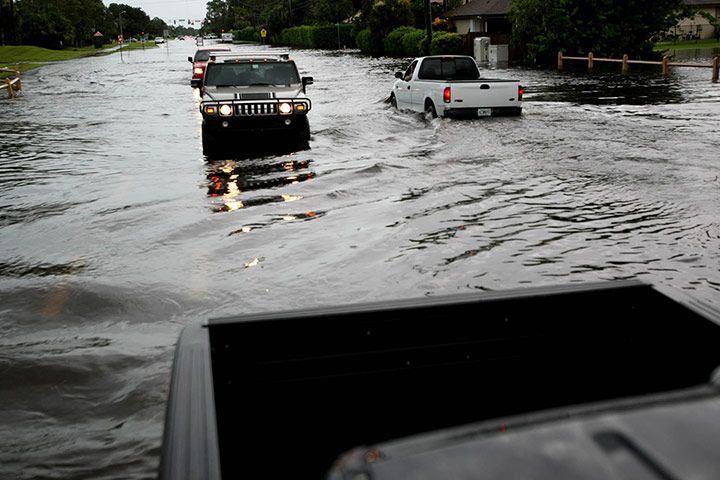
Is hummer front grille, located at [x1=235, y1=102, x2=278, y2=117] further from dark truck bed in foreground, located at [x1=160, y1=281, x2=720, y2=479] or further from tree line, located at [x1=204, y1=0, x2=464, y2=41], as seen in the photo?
tree line, located at [x1=204, y1=0, x2=464, y2=41]

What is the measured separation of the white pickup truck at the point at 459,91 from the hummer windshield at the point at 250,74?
4.34m

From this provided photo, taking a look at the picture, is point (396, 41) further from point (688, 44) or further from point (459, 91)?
point (459, 91)

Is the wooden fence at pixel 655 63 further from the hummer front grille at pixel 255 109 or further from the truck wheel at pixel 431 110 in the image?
the hummer front grille at pixel 255 109

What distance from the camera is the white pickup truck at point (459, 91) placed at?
664 inches

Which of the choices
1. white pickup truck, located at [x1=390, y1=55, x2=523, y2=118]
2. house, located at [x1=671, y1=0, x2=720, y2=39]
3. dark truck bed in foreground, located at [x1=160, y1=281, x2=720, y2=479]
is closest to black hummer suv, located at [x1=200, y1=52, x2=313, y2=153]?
white pickup truck, located at [x1=390, y1=55, x2=523, y2=118]

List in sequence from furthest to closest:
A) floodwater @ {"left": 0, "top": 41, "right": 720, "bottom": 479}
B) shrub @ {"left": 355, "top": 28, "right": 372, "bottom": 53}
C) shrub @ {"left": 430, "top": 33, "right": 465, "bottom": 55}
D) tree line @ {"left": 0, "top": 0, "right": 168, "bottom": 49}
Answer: tree line @ {"left": 0, "top": 0, "right": 168, "bottom": 49} → shrub @ {"left": 355, "top": 28, "right": 372, "bottom": 53} → shrub @ {"left": 430, "top": 33, "right": 465, "bottom": 55} → floodwater @ {"left": 0, "top": 41, "right": 720, "bottom": 479}

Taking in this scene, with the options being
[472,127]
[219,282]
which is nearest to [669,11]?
[472,127]

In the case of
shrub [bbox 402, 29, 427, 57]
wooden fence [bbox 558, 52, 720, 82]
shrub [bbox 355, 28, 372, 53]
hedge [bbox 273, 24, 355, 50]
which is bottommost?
wooden fence [bbox 558, 52, 720, 82]

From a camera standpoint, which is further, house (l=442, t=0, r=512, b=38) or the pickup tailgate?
house (l=442, t=0, r=512, b=38)

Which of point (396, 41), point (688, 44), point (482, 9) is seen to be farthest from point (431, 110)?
point (482, 9)

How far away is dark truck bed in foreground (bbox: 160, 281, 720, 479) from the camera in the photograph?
264cm

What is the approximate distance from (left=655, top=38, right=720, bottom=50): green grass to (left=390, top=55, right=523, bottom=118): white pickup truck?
40290mm

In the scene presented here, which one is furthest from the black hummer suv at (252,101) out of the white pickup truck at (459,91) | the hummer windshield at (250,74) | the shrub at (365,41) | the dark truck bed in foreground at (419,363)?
the shrub at (365,41)

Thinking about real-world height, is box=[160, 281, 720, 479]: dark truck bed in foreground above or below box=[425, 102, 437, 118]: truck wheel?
below
